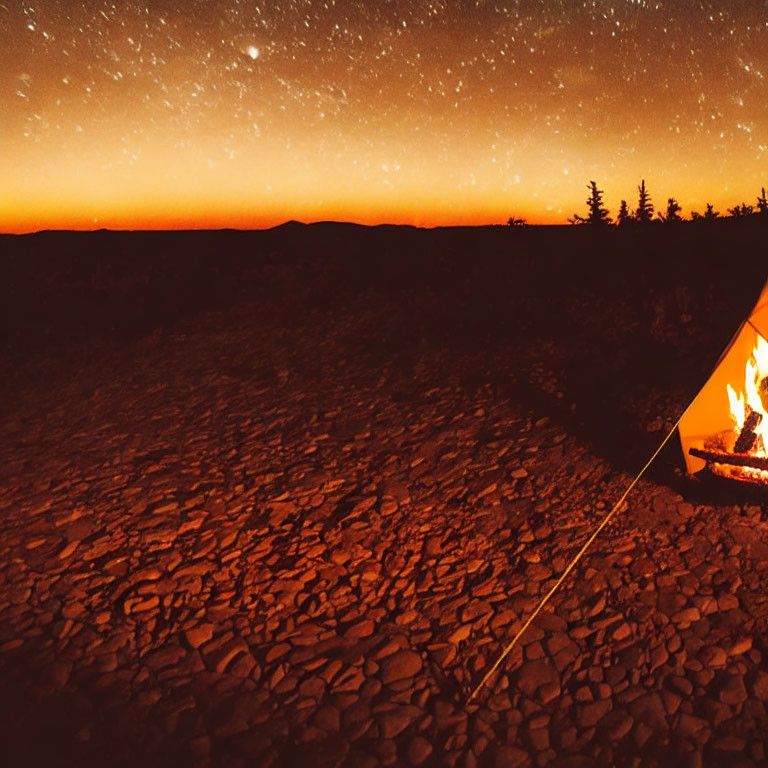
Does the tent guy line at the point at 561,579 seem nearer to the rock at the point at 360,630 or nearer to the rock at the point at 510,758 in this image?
the rock at the point at 510,758

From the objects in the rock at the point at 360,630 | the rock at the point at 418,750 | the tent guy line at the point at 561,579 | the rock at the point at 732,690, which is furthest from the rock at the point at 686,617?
the rock at the point at 360,630

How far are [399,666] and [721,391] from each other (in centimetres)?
464

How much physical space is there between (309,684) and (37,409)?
8505 millimetres

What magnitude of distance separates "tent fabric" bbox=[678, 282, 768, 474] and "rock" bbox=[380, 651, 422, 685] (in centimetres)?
374

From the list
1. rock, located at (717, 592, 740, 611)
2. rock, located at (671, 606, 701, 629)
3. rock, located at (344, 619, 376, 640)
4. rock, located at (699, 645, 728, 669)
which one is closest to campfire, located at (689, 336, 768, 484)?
rock, located at (717, 592, 740, 611)

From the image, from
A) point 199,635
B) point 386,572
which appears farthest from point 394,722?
point 199,635

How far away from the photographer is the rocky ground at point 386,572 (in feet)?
11.4

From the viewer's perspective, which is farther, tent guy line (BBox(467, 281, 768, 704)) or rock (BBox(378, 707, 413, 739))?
tent guy line (BBox(467, 281, 768, 704))

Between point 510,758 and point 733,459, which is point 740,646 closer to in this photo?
point 510,758

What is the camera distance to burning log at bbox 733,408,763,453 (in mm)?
5832

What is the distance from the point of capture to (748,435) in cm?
584

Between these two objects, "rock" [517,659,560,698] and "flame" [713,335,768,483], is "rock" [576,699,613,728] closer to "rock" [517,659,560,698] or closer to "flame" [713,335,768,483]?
"rock" [517,659,560,698]

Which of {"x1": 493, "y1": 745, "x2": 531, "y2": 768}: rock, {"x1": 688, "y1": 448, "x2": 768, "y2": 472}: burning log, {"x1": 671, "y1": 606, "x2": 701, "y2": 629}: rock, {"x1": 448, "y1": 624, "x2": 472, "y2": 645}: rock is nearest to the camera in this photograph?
{"x1": 493, "y1": 745, "x2": 531, "y2": 768}: rock

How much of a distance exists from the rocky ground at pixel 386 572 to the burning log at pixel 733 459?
343 mm
